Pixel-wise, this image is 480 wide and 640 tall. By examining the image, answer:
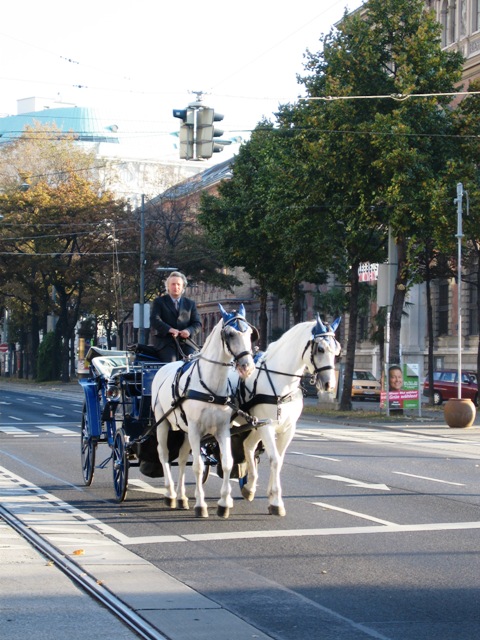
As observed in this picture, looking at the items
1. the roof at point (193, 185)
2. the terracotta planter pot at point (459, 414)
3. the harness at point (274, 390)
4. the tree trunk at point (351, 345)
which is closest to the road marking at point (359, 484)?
the harness at point (274, 390)

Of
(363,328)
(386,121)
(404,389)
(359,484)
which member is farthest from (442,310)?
(359,484)

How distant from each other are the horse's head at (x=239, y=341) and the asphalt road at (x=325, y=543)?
1566mm

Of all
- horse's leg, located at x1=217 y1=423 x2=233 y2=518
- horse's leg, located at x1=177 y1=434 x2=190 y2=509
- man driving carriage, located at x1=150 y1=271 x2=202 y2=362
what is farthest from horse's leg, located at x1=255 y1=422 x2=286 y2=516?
man driving carriage, located at x1=150 y1=271 x2=202 y2=362

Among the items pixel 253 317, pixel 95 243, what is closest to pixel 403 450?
pixel 95 243

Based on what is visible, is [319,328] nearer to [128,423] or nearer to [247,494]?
[247,494]

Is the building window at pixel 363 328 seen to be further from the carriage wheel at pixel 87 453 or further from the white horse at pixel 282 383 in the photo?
the white horse at pixel 282 383

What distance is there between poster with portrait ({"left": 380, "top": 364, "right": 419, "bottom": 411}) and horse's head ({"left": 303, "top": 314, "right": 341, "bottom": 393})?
25.6 metres

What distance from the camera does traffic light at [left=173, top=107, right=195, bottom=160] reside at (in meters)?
21.0

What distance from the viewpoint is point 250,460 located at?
1253 cm

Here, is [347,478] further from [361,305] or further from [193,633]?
[361,305]

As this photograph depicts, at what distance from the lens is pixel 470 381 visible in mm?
50594

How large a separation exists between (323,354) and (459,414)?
22.2 meters

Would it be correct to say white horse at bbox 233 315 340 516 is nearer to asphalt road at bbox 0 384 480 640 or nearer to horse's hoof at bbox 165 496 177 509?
asphalt road at bbox 0 384 480 640

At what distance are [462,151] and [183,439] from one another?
27444mm
